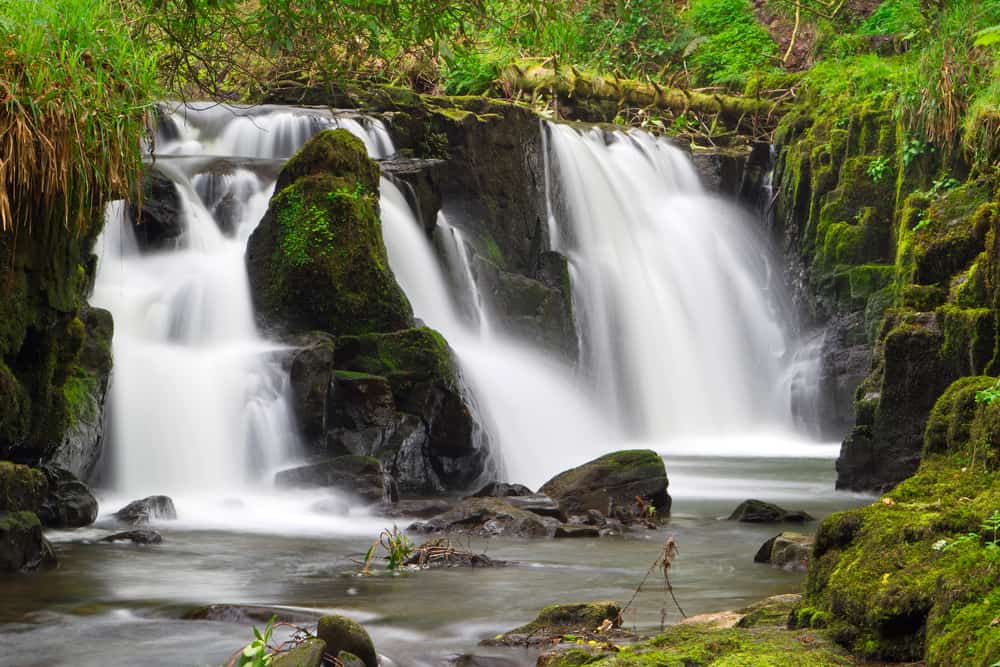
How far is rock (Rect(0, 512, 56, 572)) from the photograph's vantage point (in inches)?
→ 261

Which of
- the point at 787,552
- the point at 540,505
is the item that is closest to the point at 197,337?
the point at 540,505

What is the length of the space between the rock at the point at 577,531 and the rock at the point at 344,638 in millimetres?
4332

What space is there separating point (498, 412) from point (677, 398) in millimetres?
5688

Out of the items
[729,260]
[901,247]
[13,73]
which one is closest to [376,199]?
[901,247]

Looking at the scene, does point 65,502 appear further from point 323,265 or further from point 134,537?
point 323,265

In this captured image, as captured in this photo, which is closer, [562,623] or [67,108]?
[562,623]

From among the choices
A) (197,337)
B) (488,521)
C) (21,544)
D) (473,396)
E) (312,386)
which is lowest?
(488,521)

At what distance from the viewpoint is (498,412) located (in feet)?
45.0

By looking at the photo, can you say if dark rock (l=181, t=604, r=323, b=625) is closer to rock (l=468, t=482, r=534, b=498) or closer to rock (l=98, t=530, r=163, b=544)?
rock (l=98, t=530, r=163, b=544)

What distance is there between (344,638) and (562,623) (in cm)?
105

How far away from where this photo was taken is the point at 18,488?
7.02 meters

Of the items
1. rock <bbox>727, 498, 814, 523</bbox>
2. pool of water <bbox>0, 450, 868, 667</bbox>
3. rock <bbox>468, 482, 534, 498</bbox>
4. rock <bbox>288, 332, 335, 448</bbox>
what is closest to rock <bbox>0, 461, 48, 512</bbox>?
pool of water <bbox>0, 450, 868, 667</bbox>

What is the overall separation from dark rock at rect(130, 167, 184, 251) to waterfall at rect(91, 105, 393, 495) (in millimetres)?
99

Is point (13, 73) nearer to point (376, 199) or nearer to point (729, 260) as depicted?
point (376, 199)
